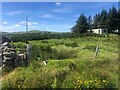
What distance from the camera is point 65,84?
7090 mm

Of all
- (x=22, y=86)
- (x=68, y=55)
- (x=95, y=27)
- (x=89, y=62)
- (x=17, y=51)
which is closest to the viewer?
(x=22, y=86)

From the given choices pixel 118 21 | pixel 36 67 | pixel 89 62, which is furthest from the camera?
pixel 118 21

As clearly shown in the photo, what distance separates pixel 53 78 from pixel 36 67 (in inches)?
50.9

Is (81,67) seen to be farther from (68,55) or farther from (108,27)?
(108,27)

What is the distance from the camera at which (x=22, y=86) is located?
695 centimetres

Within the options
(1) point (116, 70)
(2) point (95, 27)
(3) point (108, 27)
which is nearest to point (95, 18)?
(2) point (95, 27)

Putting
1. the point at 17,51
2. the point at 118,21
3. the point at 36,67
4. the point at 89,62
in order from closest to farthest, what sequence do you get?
the point at 36,67 → the point at 89,62 → the point at 17,51 → the point at 118,21

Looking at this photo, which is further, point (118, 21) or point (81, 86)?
point (118, 21)

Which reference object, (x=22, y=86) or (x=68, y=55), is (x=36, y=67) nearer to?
(x=22, y=86)

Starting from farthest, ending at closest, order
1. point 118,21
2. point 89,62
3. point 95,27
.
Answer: point 95,27
point 118,21
point 89,62

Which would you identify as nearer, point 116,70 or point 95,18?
point 116,70

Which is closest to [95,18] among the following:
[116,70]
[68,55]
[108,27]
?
[108,27]

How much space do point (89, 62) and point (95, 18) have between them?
43.7 m

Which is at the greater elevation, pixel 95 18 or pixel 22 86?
pixel 95 18
